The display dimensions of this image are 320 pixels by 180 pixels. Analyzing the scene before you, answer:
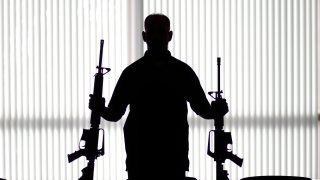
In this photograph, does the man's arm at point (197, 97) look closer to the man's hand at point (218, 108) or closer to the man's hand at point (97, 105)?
the man's hand at point (218, 108)

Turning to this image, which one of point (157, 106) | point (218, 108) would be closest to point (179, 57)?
point (218, 108)

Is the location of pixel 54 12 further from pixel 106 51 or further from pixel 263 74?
pixel 263 74

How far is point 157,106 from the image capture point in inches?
94.4

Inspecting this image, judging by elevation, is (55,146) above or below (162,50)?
below

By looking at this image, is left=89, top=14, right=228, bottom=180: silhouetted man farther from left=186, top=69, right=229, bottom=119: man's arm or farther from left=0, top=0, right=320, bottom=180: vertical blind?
left=0, top=0, right=320, bottom=180: vertical blind

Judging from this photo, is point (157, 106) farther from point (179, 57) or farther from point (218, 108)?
point (179, 57)

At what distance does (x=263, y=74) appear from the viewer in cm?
457

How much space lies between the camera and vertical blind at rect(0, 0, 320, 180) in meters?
4.47

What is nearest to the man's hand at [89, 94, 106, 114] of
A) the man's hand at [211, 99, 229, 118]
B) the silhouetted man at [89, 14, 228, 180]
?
the silhouetted man at [89, 14, 228, 180]

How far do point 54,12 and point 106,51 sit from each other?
20.6 inches

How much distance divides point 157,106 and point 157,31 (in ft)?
1.07

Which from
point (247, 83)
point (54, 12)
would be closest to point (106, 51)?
point (54, 12)

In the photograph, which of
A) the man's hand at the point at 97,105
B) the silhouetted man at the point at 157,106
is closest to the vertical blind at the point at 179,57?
the man's hand at the point at 97,105

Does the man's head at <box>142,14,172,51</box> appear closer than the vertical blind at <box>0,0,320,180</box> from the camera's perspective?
Yes
